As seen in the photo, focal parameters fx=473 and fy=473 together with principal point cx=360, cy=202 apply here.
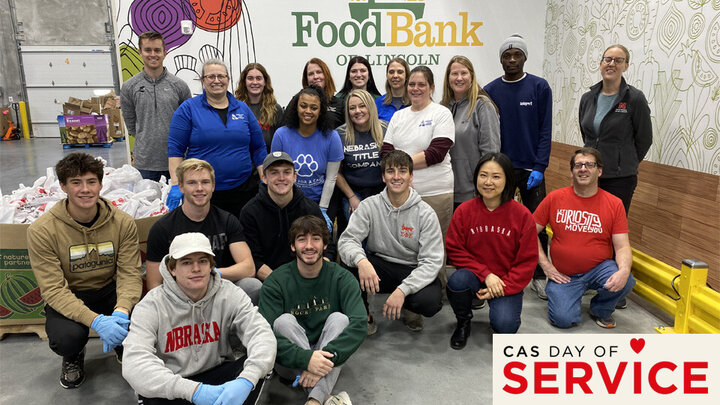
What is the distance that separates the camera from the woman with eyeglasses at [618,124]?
3.04 m

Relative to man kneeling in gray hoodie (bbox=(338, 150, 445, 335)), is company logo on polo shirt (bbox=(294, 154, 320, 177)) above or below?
above

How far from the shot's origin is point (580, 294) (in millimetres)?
2949

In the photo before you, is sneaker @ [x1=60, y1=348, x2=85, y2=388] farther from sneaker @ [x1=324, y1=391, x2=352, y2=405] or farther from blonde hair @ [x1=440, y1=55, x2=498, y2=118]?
blonde hair @ [x1=440, y1=55, x2=498, y2=118]

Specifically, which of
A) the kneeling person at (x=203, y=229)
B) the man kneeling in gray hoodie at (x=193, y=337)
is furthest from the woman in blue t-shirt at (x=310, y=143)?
the man kneeling in gray hoodie at (x=193, y=337)

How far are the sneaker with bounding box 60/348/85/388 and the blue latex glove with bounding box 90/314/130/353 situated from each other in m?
0.36

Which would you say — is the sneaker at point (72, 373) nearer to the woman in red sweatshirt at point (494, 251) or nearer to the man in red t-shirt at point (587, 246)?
the woman in red sweatshirt at point (494, 251)

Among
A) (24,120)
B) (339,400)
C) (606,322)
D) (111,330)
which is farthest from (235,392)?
(24,120)

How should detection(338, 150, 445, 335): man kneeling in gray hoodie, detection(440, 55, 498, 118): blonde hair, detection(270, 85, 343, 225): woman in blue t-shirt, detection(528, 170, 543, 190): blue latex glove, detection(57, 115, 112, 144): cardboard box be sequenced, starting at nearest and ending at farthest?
detection(338, 150, 445, 335): man kneeling in gray hoodie, detection(270, 85, 343, 225): woman in blue t-shirt, detection(440, 55, 498, 118): blonde hair, detection(528, 170, 543, 190): blue latex glove, detection(57, 115, 112, 144): cardboard box

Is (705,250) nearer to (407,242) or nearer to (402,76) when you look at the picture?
(407,242)

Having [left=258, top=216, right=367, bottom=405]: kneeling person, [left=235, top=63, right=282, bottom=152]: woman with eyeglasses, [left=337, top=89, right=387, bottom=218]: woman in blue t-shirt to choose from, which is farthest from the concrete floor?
[left=235, top=63, right=282, bottom=152]: woman with eyeglasses

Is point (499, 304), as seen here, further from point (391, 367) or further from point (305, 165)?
point (305, 165)

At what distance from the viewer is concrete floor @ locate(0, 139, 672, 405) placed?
221cm

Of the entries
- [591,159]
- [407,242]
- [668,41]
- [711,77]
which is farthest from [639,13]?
[407,242]

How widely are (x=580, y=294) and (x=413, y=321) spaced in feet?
3.48
